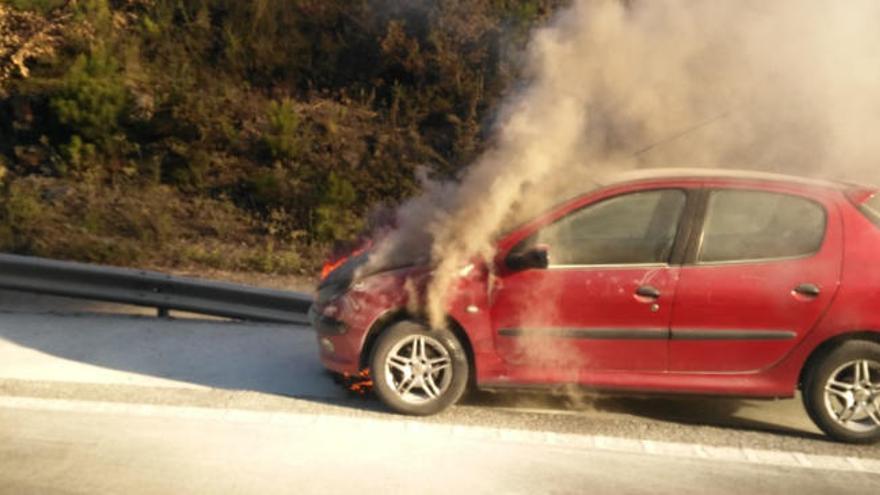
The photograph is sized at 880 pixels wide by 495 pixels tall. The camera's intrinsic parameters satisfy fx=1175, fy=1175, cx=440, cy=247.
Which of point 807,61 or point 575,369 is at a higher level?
point 807,61

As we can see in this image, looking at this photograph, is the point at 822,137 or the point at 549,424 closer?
the point at 549,424

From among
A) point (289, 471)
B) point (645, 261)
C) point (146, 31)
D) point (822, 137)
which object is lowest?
point (289, 471)

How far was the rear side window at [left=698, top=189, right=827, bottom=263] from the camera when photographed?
21.8 ft

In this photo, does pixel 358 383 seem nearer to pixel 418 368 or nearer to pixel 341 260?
pixel 418 368

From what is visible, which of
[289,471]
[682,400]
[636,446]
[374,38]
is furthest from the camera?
[374,38]

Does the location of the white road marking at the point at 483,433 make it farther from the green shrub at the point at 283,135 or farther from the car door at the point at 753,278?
the green shrub at the point at 283,135

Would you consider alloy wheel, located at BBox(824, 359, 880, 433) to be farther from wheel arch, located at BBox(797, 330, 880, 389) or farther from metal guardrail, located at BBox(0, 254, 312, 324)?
metal guardrail, located at BBox(0, 254, 312, 324)

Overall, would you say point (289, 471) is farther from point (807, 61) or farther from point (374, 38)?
point (374, 38)

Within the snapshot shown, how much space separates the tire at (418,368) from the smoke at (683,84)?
38.5 inches

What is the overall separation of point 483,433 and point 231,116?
8.28m

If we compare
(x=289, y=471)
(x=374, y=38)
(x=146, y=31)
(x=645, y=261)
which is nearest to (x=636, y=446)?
(x=645, y=261)

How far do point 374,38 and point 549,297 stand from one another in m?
9.01

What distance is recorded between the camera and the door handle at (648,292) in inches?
261

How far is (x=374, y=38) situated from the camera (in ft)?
49.4
